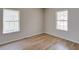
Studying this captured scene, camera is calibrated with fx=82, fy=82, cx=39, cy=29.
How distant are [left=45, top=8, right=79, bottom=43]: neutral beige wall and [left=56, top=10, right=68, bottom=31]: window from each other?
0.14ft

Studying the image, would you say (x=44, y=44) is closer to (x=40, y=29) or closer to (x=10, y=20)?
(x=40, y=29)

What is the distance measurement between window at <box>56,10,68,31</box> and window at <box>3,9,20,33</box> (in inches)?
18.7

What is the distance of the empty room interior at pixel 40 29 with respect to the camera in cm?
94

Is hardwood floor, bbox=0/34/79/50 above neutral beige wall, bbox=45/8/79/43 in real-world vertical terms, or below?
below

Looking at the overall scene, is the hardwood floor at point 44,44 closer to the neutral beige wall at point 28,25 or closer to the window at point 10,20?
the neutral beige wall at point 28,25

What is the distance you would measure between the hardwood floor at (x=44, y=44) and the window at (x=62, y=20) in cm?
15

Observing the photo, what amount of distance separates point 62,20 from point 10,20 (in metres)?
0.60

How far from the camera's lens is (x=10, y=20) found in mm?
914

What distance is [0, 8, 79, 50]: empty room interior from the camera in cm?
94

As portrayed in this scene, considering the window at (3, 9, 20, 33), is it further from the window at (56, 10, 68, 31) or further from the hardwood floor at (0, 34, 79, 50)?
the window at (56, 10, 68, 31)

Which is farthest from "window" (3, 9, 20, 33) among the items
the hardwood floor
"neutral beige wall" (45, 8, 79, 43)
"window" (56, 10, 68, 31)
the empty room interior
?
"window" (56, 10, 68, 31)

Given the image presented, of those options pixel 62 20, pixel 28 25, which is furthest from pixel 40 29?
pixel 62 20

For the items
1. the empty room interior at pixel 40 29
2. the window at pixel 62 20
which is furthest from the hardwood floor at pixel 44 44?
the window at pixel 62 20
